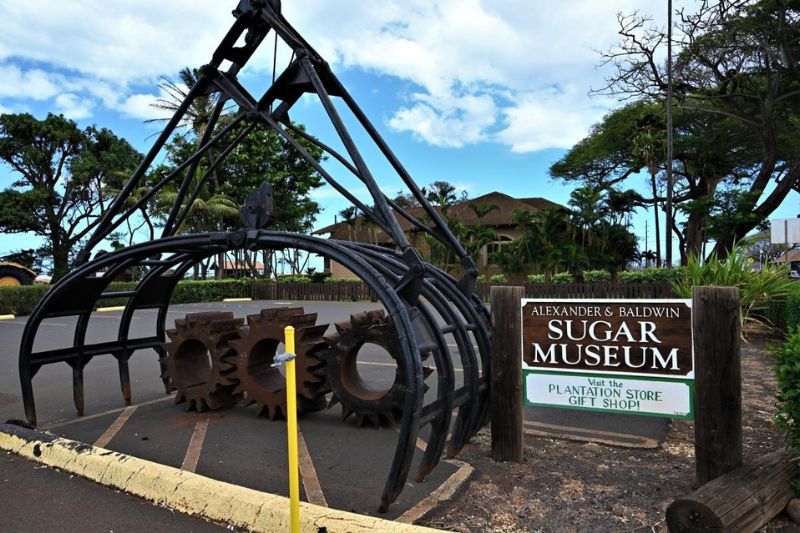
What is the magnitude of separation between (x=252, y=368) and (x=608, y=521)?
157 inches

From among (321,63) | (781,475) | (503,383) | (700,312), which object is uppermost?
(321,63)

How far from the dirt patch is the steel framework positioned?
391 millimetres

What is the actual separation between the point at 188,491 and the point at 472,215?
38295 mm

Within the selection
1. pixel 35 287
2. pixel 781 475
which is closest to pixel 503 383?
pixel 781 475

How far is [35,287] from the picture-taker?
21.8 meters

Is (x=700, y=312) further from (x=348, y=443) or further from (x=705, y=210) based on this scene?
(x=705, y=210)

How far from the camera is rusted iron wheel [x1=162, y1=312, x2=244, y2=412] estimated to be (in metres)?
6.11

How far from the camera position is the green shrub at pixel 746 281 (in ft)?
37.3

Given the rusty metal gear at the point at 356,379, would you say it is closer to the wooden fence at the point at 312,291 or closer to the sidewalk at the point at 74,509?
the sidewalk at the point at 74,509

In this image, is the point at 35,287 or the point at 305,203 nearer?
the point at 35,287

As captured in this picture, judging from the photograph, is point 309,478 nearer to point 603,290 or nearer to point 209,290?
point 603,290

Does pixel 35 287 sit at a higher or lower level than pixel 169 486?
higher

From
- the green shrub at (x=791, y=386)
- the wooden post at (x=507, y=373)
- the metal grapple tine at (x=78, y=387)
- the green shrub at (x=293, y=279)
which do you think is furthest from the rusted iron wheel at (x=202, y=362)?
the green shrub at (x=293, y=279)

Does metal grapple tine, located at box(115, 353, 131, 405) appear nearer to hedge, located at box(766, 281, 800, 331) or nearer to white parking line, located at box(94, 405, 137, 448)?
white parking line, located at box(94, 405, 137, 448)
